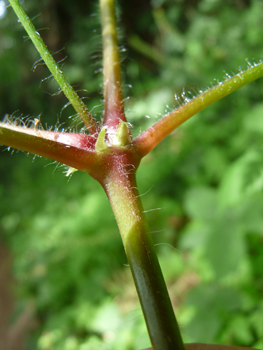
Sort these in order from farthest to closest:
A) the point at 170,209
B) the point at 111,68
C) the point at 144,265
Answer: the point at 170,209 < the point at 111,68 < the point at 144,265

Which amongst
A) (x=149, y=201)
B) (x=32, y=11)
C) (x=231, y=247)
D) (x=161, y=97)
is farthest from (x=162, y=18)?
(x=231, y=247)

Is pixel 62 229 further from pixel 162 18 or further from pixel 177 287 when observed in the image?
pixel 162 18

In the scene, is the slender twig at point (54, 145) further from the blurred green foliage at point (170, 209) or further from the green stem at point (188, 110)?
the blurred green foliage at point (170, 209)

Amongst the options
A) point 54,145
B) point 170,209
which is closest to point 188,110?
point 54,145

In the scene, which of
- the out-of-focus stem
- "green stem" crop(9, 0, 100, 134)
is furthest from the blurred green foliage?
"green stem" crop(9, 0, 100, 134)

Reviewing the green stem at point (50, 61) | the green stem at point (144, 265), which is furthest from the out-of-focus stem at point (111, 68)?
the green stem at point (144, 265)

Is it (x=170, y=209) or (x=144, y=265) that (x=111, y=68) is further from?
(x=170, y=209)
